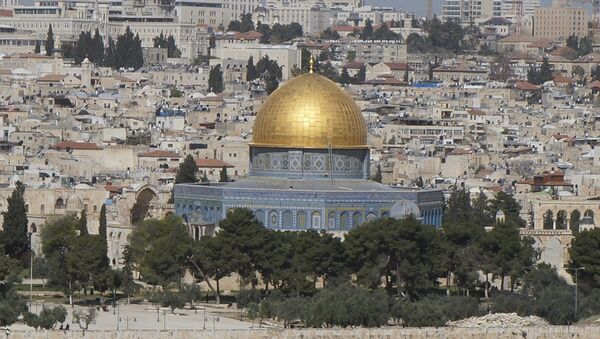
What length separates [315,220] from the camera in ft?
209

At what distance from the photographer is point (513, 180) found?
85.2 meters

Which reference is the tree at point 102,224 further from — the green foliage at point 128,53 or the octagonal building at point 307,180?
the green foliage at point 128,53

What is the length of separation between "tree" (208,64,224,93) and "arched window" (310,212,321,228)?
6370 centimetres

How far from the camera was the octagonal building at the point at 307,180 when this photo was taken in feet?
209

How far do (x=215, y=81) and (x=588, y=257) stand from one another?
235 feet

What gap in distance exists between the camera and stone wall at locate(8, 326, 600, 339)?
51406 mm

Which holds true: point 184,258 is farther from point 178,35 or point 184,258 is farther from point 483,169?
point 178,35

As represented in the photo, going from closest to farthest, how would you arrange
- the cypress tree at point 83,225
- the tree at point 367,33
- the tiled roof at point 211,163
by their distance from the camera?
the cypress tree at point 83,225 → the tiled roof at point 211,163 → the tree at point 367,33

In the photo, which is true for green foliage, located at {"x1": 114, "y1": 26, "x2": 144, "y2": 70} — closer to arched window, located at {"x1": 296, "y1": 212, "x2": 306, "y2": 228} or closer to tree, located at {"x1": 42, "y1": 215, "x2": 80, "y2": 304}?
tree, located at {"x1": 42, "y1": 215, "x2": 80, "y2": 304}

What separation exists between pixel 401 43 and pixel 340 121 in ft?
325

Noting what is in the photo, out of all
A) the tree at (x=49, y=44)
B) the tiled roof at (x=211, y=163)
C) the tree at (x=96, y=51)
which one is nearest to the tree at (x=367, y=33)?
the tree at (x=49, y=44)

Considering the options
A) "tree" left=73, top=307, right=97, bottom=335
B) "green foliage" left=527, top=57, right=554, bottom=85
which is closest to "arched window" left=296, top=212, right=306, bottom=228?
"tree" left=73, top=307, right=97, bottom=335

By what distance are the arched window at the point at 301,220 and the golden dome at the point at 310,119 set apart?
2.13m

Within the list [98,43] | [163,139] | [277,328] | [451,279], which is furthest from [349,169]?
[98,43]
